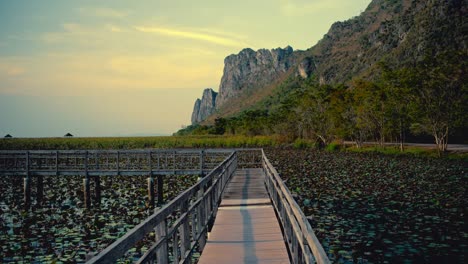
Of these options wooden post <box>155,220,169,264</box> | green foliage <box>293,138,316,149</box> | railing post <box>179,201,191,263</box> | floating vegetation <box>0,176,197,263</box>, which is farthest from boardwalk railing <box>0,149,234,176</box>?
green foliage <box>293,138,316,149</box>

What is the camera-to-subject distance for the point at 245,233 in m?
10.7

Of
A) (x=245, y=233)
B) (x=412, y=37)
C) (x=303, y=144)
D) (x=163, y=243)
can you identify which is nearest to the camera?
(x=163, y=243)

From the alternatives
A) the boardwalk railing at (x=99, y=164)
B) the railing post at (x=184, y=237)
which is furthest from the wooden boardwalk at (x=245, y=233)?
the boardwalk railing at (x=99, y=164)

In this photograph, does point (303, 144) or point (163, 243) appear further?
point (303, 144)

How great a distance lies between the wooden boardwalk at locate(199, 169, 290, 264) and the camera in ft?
28.3

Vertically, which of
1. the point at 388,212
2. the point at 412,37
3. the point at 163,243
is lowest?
the point at 388,212

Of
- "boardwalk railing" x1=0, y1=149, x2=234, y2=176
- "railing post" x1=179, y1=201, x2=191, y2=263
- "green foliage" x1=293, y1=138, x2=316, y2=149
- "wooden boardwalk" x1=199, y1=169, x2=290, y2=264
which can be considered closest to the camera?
"railing post" x1=179, y1=201, x2=191, y2=263

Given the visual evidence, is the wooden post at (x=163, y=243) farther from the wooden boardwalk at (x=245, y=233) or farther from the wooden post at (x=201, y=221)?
the wooden post at (x=201, y=221)

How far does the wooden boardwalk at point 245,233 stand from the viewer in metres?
8.62

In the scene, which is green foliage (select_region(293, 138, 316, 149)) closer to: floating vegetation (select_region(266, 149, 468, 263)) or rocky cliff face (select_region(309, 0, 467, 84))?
rocky cliff face (select_region(309, 0, 467, 84))

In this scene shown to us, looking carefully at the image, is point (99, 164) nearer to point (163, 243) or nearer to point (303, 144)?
point (163, 243)

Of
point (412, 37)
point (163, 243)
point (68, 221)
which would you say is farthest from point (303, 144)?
point (163, 243)

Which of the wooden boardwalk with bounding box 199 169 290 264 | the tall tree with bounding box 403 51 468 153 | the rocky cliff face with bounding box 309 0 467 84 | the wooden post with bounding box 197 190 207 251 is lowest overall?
the wooden boardwalk with bounding box 199 169 290 264

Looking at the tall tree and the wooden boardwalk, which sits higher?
the tall tree
